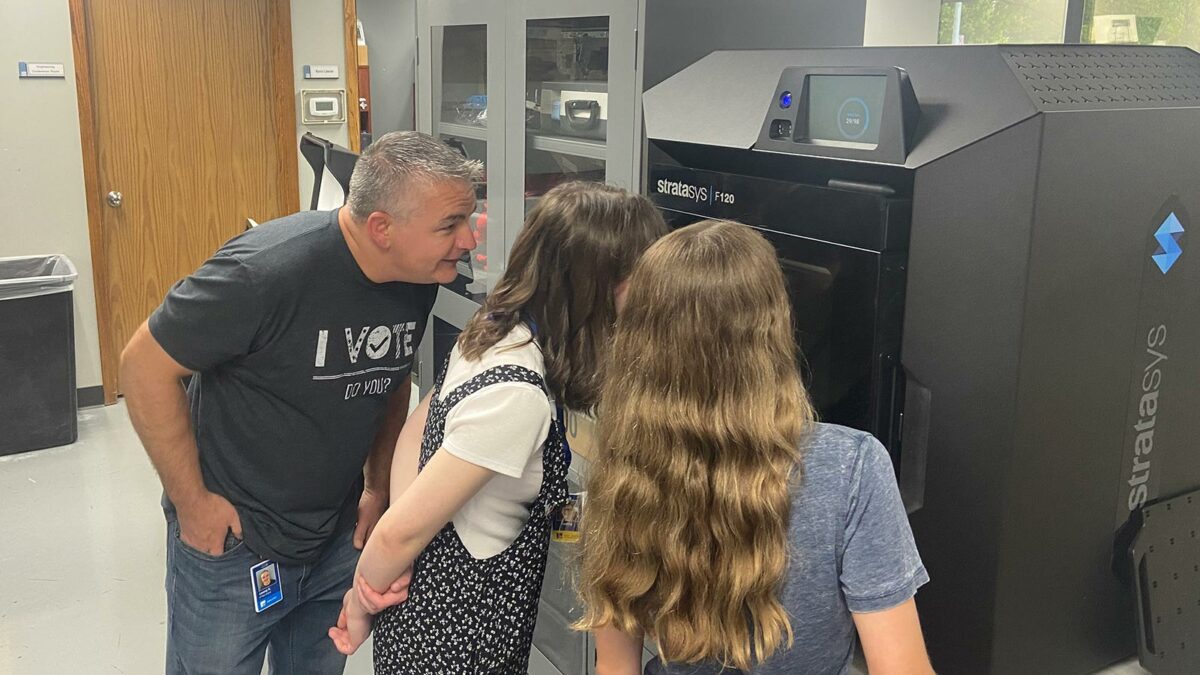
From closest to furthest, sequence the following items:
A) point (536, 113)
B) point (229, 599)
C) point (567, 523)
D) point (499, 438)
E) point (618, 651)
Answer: point (618, 651) → point (499, 438) → point (567, 523) → point (229, 599) → point (536, 113)

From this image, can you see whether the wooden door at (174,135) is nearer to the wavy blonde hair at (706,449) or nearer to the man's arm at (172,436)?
the man's arm at (172,436)

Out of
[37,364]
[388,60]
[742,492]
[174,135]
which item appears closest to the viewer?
[742,492]

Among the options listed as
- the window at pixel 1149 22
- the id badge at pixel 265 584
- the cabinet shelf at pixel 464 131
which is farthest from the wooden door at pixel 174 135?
the window at pixel 1149 22

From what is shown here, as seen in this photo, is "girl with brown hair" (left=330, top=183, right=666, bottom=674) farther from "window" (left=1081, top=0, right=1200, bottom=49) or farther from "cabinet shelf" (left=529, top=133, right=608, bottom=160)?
"window" (left=1081, top=0, right=1200, bottom=49)


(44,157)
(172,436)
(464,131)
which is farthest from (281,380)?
(44,157)

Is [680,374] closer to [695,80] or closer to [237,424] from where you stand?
[695,80]

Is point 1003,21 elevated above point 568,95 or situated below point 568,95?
above

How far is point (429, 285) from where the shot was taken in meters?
1.65

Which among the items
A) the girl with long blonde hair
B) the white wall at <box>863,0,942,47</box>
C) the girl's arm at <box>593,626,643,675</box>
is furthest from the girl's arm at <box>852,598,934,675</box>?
the white wall at <box>863,0,942,47</box>

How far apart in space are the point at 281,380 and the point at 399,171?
0.38 metres

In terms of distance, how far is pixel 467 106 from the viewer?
7.90ft

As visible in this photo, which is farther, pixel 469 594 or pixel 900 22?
pixel 900 22

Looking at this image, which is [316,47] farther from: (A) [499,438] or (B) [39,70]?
(A) [499,438]

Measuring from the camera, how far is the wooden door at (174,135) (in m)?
4.27
